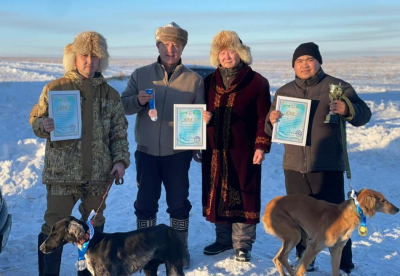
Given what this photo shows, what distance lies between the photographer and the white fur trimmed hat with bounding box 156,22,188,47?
4.91 m

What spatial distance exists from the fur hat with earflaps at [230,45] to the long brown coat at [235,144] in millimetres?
147

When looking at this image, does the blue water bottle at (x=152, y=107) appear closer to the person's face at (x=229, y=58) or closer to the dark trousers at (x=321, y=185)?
the person's face at (x=229, y=58)

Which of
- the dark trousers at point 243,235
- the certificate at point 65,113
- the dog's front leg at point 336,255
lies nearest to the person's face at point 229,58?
the certificate at point 65,113

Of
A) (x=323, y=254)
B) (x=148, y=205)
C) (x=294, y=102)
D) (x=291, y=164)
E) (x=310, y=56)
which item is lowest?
(x=323, y=254)

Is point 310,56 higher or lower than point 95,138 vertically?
higher

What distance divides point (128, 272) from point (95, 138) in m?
1.28

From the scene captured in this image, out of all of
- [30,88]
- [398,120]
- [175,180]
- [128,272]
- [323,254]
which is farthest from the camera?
[30,88]

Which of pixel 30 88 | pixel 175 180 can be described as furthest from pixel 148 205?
pixel 30 88

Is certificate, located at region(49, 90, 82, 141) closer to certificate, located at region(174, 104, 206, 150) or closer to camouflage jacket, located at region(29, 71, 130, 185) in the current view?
camouflage jacket, located at region(29, 71, 130, 185)

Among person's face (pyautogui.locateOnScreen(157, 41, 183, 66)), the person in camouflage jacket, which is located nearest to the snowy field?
the person in camouflage jacket

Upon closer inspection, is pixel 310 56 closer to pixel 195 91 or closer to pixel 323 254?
pixel 195 91

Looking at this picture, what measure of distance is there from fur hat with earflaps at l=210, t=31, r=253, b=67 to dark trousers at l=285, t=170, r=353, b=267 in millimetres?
1377

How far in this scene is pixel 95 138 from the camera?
4.39 metres

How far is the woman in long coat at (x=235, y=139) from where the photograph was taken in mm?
5145
